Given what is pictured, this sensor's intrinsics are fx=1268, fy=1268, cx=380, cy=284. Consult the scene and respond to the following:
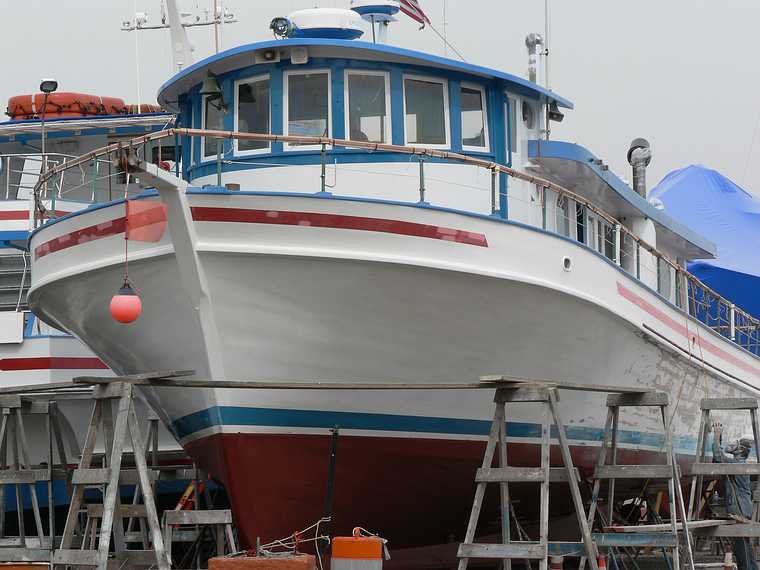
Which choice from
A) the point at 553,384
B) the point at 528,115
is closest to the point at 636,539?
the point at 553,384

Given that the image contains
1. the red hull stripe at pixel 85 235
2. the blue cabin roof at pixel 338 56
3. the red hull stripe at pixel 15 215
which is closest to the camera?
the red hull stripe at pixel 85 235

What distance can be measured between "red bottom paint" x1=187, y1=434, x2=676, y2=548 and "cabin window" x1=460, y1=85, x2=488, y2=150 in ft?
10.7

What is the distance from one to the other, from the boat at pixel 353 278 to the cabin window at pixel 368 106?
0.07 feet

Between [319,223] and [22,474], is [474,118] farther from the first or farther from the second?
[22,474]

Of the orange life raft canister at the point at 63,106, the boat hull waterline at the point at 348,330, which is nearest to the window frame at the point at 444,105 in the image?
the boat hull waterline at the point at 348,330

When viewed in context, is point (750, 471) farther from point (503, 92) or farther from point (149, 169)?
point (149, 169)

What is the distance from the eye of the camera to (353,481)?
1262 cm

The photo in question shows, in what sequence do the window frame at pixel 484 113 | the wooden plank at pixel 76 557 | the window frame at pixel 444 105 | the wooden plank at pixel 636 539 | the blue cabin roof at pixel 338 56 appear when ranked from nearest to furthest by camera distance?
the wooden plank at pixel 76 557
the wooden plank at pixel 636 539
the blue cabin roof at pixel 338 56
the window frame at pixel 444 105
the window frame at pixel 484 113

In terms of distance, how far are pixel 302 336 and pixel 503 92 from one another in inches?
151

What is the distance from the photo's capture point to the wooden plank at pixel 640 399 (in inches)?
496

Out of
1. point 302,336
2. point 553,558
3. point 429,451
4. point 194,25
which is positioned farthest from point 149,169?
point 194,25

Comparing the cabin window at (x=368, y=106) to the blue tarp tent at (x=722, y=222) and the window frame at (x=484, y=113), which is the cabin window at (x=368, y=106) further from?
the blue tarp tent at (x=722, y=222)

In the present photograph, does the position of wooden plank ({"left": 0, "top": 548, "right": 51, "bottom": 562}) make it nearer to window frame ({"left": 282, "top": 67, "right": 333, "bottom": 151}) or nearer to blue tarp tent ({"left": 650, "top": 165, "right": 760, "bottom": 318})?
window frame ({"left": 282, "top": 67, "right": 333, "bottom": 151})

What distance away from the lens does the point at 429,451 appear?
504 inches
